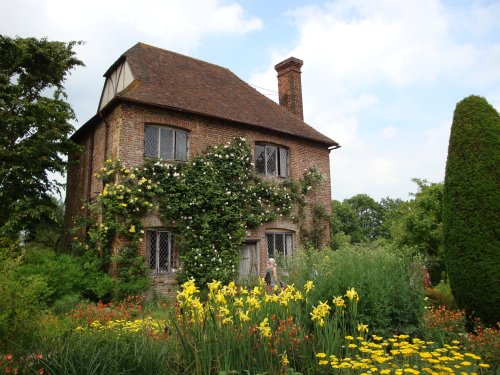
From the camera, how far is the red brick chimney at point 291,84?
1880 cm

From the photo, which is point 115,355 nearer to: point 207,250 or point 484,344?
point 484,344

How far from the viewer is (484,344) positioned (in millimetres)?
5664

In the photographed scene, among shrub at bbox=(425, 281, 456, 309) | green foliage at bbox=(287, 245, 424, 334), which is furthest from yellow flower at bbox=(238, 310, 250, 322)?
shrub at bbox=(425, 281, 456, 309)

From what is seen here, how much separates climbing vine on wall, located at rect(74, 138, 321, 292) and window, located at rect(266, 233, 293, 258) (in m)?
0.90

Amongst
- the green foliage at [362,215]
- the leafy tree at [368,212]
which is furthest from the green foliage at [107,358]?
the leafy tree at [368,212]

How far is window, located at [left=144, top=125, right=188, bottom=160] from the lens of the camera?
42.1ft

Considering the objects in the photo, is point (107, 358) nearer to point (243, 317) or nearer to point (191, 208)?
point (243, 317)

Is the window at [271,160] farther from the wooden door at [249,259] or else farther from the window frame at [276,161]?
the wooden door at [249,259]

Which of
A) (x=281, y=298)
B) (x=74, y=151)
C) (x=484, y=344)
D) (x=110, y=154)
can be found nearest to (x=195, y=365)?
(x=281, y=298)

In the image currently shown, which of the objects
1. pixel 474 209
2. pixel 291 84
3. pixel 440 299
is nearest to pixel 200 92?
pixel 291 84

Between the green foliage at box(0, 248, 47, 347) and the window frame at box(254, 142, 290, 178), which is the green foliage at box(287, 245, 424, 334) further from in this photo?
the window frame at box(254, 142, 290, 178)

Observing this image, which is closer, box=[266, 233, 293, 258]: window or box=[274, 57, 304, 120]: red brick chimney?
box=[266, 233, 293, 258]: window

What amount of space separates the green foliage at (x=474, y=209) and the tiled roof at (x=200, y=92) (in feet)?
25.6

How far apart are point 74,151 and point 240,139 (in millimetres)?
6215
